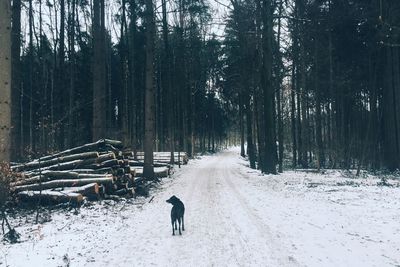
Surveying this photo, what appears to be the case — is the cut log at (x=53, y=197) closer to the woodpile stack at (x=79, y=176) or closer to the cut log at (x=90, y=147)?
the woodpile stack at (x=79, y=176)

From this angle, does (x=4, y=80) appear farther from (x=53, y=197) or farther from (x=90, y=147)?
(x=90, y=147)

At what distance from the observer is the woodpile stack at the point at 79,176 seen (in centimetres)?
1132

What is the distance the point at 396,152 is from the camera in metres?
24.5

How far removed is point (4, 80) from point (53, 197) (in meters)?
3.72

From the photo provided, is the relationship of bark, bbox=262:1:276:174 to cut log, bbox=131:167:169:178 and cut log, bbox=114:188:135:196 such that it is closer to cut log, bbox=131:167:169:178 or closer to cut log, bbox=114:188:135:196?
cut log, bbox=131:167:169:178

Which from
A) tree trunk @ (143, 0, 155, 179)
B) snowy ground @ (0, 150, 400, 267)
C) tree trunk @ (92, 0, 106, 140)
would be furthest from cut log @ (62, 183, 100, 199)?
tree trunk @ (143, 0, 155, 179)

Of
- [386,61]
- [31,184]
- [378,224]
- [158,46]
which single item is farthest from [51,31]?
[378,224]

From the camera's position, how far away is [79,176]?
12406mm

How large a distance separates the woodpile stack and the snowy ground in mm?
778

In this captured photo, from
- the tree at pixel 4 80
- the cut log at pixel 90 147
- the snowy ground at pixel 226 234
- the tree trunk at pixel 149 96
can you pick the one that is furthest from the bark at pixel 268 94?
the tree at pixel 4 80

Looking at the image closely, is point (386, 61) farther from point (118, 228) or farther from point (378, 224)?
point (118, 228)

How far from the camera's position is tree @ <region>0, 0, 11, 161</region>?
9312 mm

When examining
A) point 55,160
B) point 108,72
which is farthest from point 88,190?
point 108,72

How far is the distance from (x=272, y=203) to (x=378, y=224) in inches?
150
